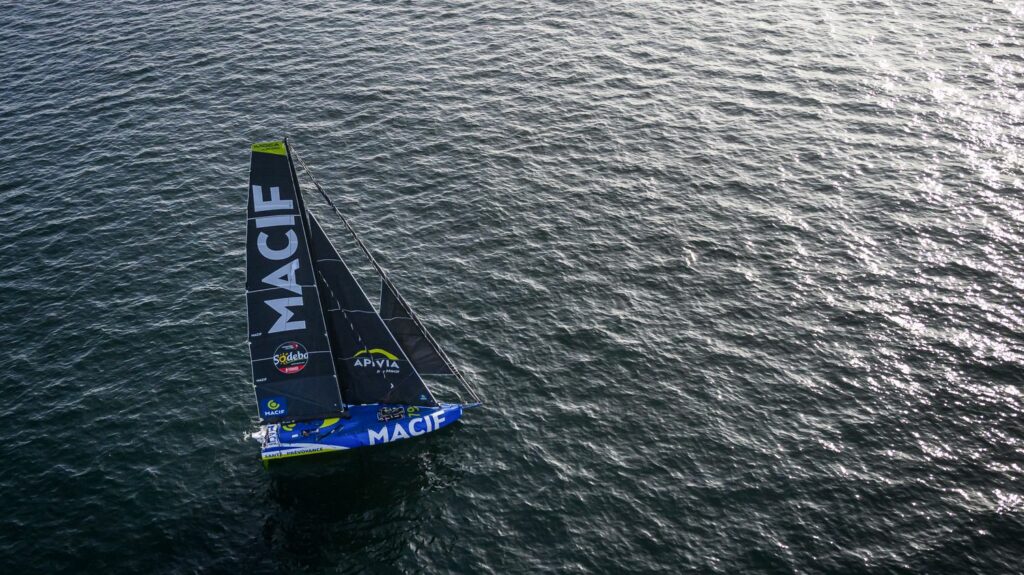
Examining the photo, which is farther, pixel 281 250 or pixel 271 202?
pixel 281 250

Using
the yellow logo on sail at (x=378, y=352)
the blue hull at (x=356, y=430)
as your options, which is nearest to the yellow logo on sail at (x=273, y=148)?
the yellow logo on sail at (x=378, y=352)

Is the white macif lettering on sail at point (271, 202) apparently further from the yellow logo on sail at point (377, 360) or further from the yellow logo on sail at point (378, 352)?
the yellow logo on sail at point (377, 360)

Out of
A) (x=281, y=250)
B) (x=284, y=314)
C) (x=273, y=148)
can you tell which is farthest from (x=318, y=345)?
(x=273, y=148)

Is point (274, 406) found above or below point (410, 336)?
below

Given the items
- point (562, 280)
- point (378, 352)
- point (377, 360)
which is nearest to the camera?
point (378, 352)

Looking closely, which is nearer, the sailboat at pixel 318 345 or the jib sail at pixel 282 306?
the jib sail at pixel 282 306

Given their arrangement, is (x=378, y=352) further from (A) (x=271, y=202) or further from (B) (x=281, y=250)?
(A) (x=271, y=202)
